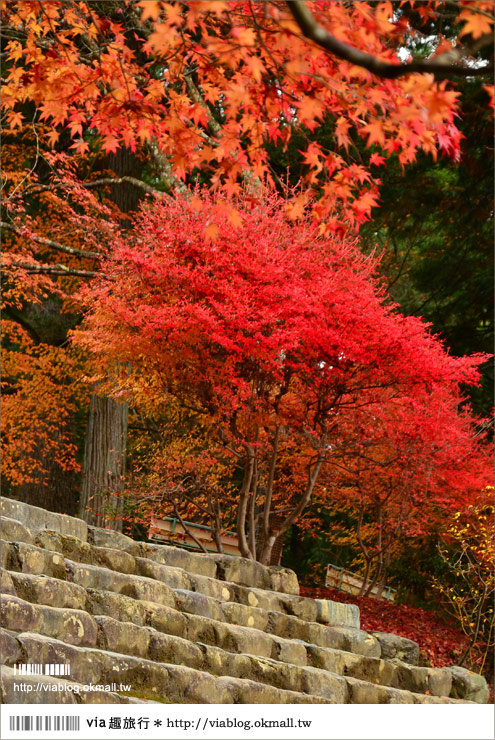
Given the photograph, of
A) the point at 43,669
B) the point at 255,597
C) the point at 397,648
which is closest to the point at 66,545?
the point at 255,597

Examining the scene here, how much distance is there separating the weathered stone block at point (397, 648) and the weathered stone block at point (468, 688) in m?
0.34

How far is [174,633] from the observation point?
5.20 meters

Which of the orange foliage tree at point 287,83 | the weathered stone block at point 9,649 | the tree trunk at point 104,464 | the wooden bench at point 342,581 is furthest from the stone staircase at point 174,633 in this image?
the wooden bench at point 342,581

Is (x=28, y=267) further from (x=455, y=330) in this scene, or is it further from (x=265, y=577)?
(x=455, y=330)

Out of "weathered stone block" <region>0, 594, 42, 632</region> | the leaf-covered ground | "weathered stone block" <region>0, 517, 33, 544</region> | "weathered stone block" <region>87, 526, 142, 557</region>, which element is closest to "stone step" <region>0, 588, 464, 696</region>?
"weathered stone block" <region>0, 594, 42, 632</region>

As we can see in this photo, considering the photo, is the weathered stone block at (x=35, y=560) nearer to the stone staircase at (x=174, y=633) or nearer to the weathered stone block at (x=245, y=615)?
the stone staircase at (x=174, y=633)

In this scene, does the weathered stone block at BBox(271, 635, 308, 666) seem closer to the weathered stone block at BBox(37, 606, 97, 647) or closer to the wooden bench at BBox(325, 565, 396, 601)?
the weathered stone block at BBox(37, 606, 97, 647)

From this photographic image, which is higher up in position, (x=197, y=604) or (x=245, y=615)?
(x=197, y=604)

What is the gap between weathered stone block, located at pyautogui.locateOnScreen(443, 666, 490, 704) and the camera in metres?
7.37

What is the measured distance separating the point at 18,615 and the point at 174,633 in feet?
4.73

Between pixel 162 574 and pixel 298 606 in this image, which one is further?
pixel 298 606

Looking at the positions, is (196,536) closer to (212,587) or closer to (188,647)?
(212,587)

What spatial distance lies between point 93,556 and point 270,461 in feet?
9.44

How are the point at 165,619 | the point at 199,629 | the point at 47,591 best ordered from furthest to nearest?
the point at 199,629 < the point at 165,619 < the point at 47,591
